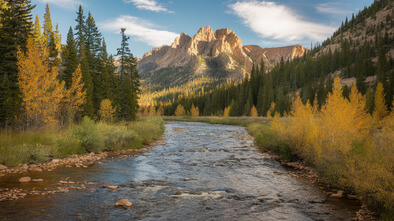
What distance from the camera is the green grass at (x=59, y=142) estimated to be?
1395 centimetres

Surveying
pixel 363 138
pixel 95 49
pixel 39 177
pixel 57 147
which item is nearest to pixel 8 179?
pixel 39 177

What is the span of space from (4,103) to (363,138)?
1083 inches

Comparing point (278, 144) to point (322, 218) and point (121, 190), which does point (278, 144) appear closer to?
point (322, 218)

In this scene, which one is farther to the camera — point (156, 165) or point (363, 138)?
point (156, 165)

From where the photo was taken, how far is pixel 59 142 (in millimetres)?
17406

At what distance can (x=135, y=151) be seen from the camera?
901 inches

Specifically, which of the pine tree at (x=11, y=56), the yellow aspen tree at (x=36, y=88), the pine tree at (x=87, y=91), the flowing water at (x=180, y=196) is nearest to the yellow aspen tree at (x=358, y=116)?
the flowing water at (x=180, y=196)

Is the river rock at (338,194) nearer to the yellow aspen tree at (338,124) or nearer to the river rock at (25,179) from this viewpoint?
the yellow aspen tree at (338,124)

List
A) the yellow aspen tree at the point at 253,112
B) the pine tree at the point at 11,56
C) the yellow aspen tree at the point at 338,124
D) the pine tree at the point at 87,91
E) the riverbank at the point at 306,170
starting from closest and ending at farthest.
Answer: the riverbank at the point at 306,170, the yellow aspen tree at the point at 338,124, the pine tree at the point at 11,56, the pine tree at the point at 87,91, the yellow aspen tree at the point at 253,112

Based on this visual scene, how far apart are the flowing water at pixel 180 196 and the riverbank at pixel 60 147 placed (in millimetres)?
1597

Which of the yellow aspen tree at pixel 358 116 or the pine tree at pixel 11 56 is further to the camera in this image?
the pine tree at pixel 11 56

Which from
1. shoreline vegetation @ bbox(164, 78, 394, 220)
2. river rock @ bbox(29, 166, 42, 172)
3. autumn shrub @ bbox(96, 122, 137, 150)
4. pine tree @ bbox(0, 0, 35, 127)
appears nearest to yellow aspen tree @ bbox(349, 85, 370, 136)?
shoreline vegetation @ bbox(164, 78, 394, 220)

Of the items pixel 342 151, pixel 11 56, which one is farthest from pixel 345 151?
pixel 11 56

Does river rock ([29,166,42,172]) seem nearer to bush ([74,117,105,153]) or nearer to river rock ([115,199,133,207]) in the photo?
bush ([74,117,105,153])
